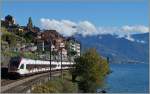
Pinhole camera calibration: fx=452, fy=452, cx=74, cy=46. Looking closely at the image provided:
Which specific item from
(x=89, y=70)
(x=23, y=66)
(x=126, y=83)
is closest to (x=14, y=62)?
(x=23, y=66)

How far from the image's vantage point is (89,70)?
2898 centimetres

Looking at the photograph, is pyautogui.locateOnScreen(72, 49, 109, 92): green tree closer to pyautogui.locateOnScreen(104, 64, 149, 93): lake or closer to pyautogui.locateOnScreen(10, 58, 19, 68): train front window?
pyautogui.locateOnScreen(104, 64, 149, 93): lake

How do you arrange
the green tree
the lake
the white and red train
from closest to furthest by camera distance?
the white and red train → the green tree → the lake

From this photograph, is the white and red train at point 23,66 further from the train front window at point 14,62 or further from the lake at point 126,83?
the lake at point 126,83

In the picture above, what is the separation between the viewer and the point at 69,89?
67.3ft

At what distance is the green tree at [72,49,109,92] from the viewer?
1110 inches

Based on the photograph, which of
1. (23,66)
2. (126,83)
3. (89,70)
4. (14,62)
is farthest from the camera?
(126,83)

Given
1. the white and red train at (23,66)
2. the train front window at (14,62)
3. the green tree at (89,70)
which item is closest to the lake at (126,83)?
the green tree at (89,70)

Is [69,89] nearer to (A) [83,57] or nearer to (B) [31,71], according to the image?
(B) [31,71]

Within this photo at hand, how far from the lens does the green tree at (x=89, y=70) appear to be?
2819 cm

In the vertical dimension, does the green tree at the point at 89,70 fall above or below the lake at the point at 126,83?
above

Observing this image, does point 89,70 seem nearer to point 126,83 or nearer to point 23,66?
point 23,66

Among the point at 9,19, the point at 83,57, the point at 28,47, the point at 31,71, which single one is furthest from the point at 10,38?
the point at 9,19

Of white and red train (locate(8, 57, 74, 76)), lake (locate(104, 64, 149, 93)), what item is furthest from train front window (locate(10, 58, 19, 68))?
lake (locate(104, 64, 149, 93))
